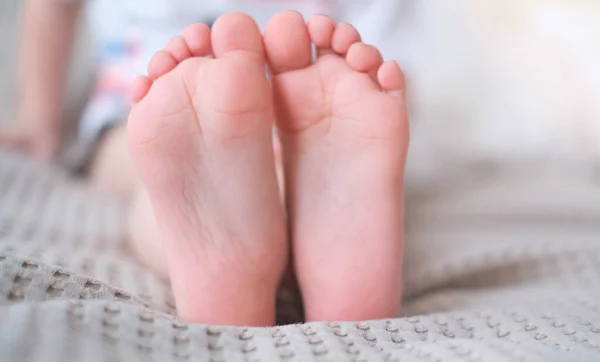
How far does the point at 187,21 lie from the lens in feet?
3.27

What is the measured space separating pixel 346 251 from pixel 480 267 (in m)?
0.20

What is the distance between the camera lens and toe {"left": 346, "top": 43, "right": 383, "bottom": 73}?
561mm

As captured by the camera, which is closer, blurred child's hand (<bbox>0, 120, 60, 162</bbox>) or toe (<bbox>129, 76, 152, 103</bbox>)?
toe (<bbox>129, 76, 152, 103</bbox>)

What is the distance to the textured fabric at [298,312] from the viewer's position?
0.40m

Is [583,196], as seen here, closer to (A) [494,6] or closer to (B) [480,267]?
(B) [480,267]

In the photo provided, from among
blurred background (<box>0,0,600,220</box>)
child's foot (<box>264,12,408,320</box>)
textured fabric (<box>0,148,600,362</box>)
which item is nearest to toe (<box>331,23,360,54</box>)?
child's foot (<box>264,12,408,320</box>)

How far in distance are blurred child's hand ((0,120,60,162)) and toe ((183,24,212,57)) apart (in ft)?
1.90

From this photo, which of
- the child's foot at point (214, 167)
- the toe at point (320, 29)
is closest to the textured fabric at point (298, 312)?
the child's foot at point (214, 167)

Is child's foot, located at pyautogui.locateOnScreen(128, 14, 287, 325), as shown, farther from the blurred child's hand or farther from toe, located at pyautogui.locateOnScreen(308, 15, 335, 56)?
the blurred child's hand

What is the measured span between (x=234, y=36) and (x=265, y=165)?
0.40 ft

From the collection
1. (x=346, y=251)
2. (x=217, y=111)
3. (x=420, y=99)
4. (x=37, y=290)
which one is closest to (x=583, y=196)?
(x=420, y=99)

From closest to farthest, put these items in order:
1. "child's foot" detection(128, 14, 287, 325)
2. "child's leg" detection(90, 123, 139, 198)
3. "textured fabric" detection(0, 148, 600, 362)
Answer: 1. "textured fabric" detection(0, 148, 600, 362)
2. "child's foot" detection(128, 14, 287, 325)
3. "child's leg" detection(90, 123, 139, 198)

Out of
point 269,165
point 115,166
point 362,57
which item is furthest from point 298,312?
point 115,166

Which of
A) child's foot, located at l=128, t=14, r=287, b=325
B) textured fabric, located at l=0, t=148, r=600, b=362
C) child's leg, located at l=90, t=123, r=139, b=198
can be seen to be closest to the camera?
textured fabric, located at l=0, t=148, r=600, b=362
